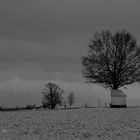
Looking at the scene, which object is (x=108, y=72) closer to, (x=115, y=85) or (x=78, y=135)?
(x=115, y=85)

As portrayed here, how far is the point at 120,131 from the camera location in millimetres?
16688

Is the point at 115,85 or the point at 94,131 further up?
the point at 115,85

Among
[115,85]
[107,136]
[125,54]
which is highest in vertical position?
[125,54]

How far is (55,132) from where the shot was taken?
16.7m

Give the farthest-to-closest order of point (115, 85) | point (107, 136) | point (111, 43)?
point (111, 43) → point (115, 85) → point (107, 136)

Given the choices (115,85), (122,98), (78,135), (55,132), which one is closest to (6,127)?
(55,132)

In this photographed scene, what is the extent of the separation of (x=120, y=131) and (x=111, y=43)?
43.0 metres

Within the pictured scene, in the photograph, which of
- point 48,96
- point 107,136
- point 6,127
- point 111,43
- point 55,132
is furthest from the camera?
point 48,96

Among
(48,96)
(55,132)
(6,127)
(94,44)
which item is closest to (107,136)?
(55,132)

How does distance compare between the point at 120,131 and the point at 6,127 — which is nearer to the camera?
the point at 120,131

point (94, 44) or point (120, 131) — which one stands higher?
point (94, 44)

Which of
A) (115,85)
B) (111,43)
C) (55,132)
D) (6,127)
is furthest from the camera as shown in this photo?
(111,43)

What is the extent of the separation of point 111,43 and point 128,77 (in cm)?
641

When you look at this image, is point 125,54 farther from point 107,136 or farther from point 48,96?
point 107,136
